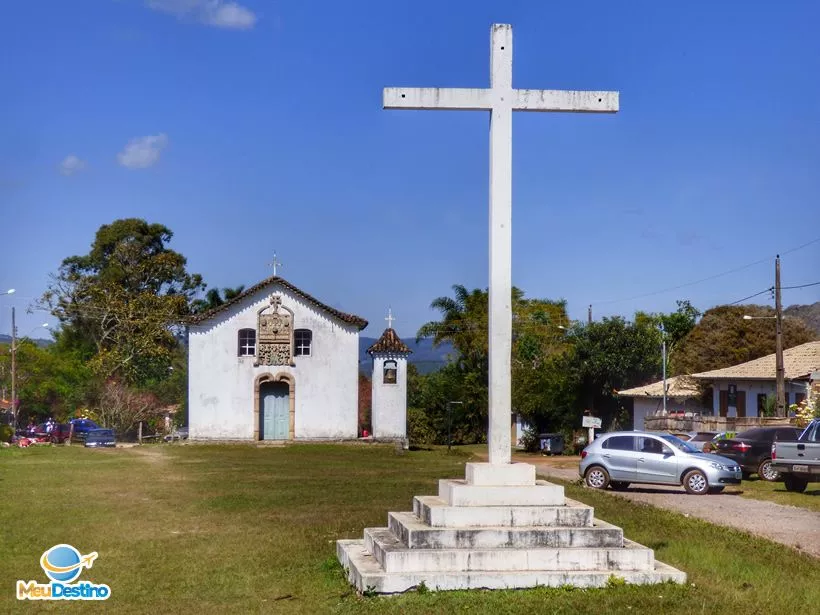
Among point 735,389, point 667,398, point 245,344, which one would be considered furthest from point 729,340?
point 245,344

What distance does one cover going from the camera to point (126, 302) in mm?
61812

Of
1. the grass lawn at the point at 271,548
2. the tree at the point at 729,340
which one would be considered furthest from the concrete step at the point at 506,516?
the tree at the point at 729,340

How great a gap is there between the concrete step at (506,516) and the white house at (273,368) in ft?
118

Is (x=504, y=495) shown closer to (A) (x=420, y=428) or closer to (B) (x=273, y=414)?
(B) (x=273, y=414)

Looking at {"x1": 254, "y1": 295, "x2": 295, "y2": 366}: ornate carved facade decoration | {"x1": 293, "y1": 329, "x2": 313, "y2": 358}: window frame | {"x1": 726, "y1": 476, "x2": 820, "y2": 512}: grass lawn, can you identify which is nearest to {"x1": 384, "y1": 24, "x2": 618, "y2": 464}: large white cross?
{"x1": 726, "y1": 476, "x2": 820, "y2": 512}: grass lawn

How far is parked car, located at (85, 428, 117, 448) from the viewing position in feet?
151

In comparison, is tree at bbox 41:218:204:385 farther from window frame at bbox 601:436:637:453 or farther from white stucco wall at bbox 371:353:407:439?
window frame at bbox 601:436:637:453

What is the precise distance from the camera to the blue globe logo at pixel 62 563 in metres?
11.0

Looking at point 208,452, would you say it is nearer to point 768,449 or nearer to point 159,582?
point 768,449

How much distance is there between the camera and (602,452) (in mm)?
25062

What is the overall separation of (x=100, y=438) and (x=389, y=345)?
43.1 feet

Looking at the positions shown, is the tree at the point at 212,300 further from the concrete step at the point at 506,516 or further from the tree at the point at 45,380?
the concrete step at the point at 506,516

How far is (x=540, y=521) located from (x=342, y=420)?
121 feet

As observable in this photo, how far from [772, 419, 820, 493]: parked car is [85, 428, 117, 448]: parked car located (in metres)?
30.4
